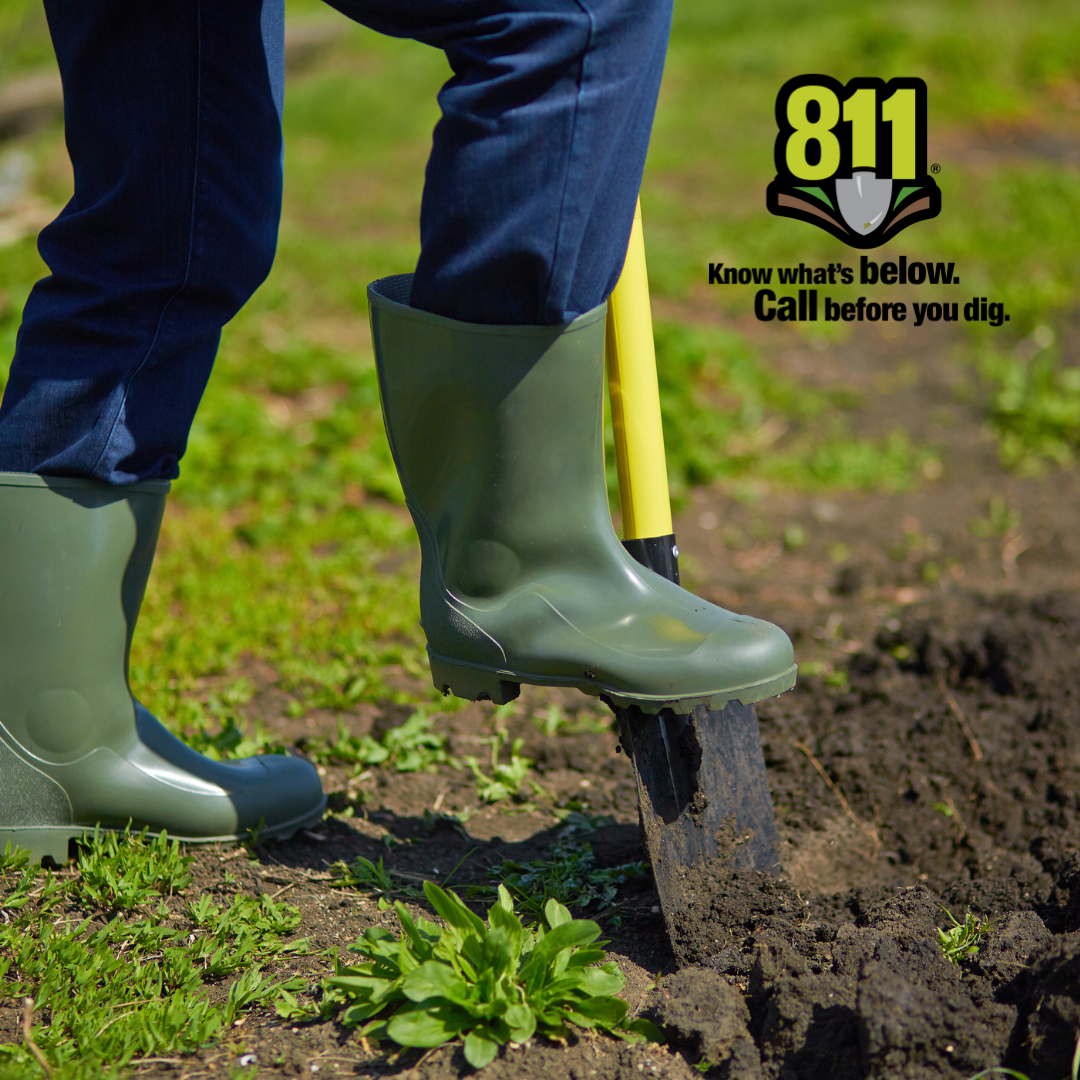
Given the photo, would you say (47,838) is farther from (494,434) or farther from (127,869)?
(494,434)

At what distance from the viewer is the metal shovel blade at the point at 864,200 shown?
3926mm

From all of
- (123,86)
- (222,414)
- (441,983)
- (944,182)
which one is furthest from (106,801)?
(944,182)

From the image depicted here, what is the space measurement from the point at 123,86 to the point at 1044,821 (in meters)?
1.97

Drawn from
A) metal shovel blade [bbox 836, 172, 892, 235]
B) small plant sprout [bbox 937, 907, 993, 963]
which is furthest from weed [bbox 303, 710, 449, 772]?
metal shovel blade [bbox 836, 172, 892, 235]

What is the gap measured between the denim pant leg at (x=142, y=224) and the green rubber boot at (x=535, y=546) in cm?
29

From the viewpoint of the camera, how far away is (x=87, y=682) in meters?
1.71

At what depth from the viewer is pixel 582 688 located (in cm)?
155

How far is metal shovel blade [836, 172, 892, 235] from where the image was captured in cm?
393

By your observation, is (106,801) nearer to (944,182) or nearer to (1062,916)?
(1062,916)

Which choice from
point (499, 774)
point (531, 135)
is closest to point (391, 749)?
point (499, 774)

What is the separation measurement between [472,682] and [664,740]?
0.32 m

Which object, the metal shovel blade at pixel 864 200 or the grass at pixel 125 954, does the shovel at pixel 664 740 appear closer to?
the grass at pixel 125 954

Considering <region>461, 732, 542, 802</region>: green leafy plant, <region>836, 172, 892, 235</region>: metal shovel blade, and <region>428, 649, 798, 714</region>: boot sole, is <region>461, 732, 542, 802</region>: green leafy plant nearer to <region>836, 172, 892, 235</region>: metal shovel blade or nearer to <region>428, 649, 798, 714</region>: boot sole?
<region>428, 649, 798, 714</region>: boot sole

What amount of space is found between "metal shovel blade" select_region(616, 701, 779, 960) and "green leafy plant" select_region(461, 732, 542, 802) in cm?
50
